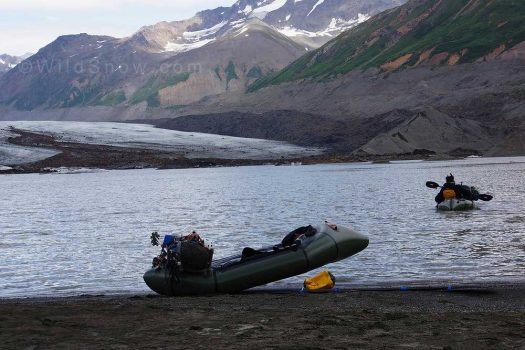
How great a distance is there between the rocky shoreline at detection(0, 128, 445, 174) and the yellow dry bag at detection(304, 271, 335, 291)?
101364 millimetres

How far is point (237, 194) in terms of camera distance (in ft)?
209

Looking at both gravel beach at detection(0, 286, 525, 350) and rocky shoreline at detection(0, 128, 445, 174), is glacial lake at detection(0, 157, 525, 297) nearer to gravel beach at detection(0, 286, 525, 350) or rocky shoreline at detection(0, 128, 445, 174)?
gravel beach at detection(0, 286, 525, 350)

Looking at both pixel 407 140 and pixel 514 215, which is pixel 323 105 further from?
pixel 514 215

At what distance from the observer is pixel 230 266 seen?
62.4ft

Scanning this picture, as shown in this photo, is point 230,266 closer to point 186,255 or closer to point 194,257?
point 194,257

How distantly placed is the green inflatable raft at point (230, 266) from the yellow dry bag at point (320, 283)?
18.0 inches

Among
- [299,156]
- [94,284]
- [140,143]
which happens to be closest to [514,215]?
[94,284]

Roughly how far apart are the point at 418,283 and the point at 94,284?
915 centimetres

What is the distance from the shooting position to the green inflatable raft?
60.3 feet

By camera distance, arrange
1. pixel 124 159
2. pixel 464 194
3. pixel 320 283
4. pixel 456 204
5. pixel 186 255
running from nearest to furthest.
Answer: pixel 186 255
pixel 320 283
pixel 456 204
pixel 464 194
pixel 124 159

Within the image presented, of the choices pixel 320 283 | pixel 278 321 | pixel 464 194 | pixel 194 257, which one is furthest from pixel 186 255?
pixel 464 194

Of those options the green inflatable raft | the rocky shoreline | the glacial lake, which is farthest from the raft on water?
the rocky shoreline

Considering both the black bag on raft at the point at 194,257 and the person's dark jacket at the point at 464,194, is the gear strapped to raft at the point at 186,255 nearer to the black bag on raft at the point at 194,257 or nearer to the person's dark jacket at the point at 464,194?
the black bag on raft at the point at 194,257

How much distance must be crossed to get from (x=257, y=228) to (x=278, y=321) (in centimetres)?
2177
